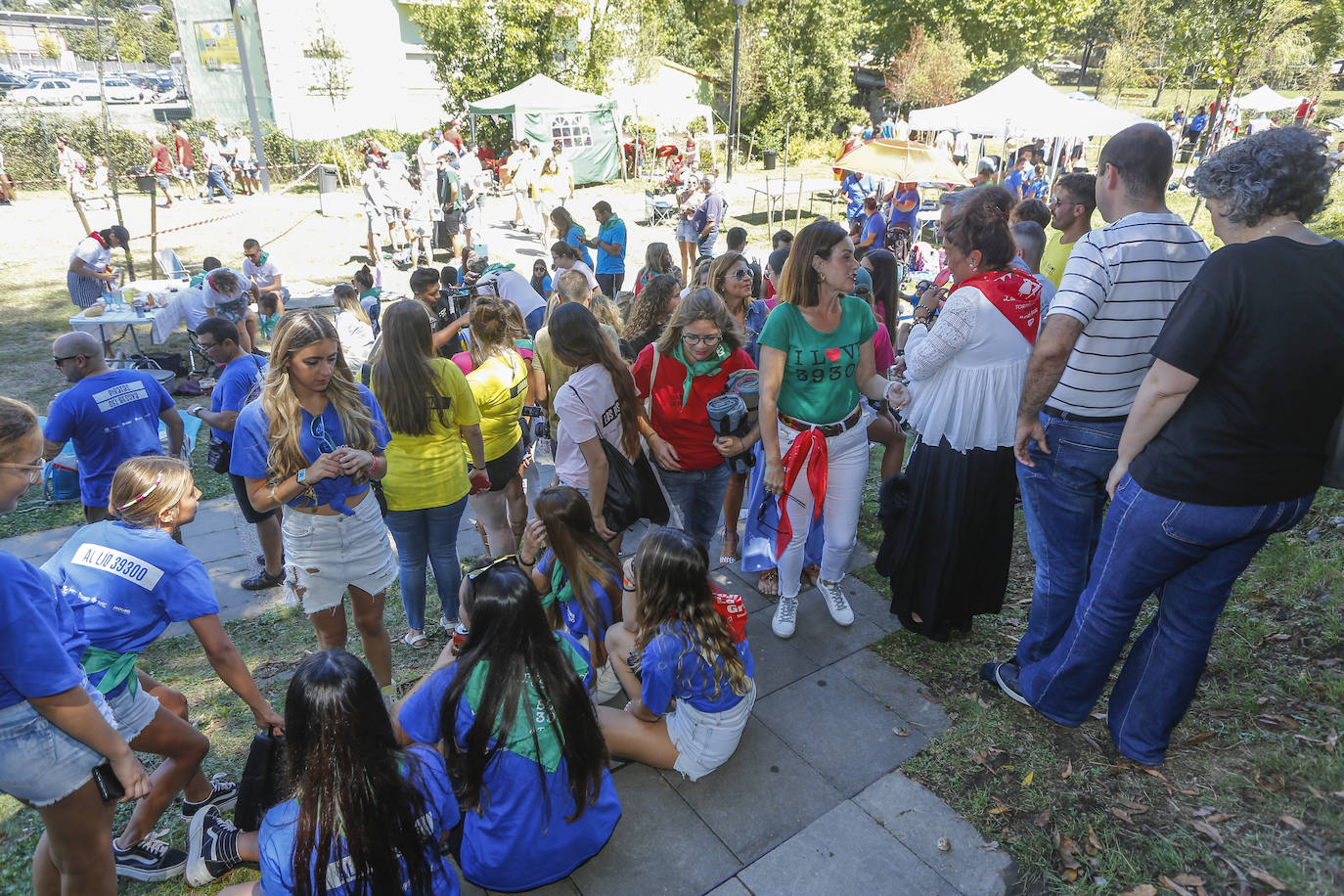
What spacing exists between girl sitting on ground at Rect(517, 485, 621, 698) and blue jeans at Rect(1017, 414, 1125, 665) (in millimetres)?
1891

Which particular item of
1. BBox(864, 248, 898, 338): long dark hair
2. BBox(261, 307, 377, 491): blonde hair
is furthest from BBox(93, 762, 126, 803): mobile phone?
BBox(864, 248, 898, 338): long dark hair

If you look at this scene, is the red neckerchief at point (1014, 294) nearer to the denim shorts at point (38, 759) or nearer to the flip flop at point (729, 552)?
the flip flop at point (729, 552)

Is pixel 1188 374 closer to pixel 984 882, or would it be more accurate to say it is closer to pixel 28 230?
pixel 984 882

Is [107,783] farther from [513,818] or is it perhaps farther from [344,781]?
[513,818]

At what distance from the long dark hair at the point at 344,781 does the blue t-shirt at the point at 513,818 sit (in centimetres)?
41

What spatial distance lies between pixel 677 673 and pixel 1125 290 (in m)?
2.23

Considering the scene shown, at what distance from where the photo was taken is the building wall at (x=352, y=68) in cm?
2491

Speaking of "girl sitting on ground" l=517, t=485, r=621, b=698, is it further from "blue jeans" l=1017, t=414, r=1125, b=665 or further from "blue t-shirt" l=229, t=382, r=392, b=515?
"blue jeans" l=1017, t=414, r=1125, b=665

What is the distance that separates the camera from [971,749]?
325cm

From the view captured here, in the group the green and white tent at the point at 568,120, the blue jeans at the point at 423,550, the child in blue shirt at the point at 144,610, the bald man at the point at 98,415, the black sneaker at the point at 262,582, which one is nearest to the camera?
the child in blue shirt at the point at 144,610

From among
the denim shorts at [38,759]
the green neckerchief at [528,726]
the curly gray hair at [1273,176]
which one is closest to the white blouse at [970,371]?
the curly gray hair at [1273,176]

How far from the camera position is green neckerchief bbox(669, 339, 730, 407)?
4.06 m

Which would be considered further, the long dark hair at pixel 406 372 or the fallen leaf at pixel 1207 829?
the long dark hair at pixel 406 372

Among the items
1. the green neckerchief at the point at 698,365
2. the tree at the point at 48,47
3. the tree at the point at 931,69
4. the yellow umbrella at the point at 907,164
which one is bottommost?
the green neckerchief at the point at 698,365
